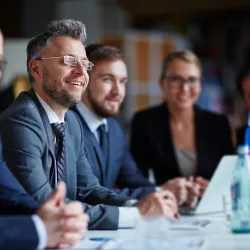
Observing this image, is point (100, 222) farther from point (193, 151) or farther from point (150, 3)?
point (150, 3)

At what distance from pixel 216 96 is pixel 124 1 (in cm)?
211

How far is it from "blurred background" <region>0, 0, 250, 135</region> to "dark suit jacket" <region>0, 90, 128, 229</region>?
1431 mm

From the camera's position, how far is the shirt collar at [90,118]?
345cm

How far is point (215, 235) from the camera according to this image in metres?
2.45

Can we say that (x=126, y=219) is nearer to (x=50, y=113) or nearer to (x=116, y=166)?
(x=50, y=113)

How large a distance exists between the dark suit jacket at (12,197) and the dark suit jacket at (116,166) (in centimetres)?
106

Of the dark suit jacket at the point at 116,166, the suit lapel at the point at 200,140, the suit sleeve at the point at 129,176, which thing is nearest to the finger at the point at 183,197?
the dark suit jacket at the point at 116,166

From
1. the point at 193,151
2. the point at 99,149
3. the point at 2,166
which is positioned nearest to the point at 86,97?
the point at 99,149

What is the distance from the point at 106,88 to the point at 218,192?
0.84 metres

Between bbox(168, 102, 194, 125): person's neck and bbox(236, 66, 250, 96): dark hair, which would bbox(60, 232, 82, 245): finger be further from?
bbox(236, 66, 250, 96): dark hair

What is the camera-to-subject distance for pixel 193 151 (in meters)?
4.05

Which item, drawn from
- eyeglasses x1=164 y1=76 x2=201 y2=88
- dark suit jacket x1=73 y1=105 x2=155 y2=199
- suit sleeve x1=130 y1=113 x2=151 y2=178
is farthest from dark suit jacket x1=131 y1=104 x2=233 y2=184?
dark suit jacket x1=73 y1=105 x2=155 y2=199

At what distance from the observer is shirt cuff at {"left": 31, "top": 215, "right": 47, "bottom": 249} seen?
6.31 feet

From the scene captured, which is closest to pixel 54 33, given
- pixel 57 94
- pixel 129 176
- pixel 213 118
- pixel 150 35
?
pixel 57 94
